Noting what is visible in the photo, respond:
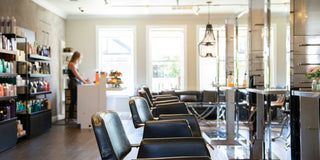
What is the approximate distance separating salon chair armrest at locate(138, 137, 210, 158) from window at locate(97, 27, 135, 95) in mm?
7605

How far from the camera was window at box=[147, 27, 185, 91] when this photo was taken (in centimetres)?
969

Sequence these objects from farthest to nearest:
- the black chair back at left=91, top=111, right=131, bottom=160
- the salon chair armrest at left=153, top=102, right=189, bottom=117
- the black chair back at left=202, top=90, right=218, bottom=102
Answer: the black chair back at left=202, top=90, right=218, bottom=102 → the salon chair armrest at left=153, top=102, right=189, bottom=117 → the black chair back at left=91, top=111, right=131, bottom=160

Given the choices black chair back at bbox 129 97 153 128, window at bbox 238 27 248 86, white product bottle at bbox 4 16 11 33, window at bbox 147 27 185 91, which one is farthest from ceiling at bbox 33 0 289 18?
black chair back at bbox 129 97 153 128

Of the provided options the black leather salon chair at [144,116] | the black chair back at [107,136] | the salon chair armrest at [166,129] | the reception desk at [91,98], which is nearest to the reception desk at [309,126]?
the black leather salon chair at [144,116]

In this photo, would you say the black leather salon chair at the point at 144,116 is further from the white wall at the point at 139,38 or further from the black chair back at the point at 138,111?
the white wall at the point at 139,38

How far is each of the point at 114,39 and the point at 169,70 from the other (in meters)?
1.92

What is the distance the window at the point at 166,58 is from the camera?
9.69 m

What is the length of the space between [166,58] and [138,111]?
6.83 metres

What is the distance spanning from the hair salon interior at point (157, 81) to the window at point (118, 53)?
0.03m

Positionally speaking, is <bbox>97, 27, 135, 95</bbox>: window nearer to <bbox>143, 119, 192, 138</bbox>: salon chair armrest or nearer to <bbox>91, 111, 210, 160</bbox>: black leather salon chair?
<bbox>143, 119, 192, 138</bbox>: salon chair armrest

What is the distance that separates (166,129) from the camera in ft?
8.06

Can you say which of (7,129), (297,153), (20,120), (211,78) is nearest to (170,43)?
(211,78)

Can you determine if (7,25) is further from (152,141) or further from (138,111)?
(152,141)

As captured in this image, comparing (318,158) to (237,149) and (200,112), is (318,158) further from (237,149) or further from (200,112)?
(200,112)
